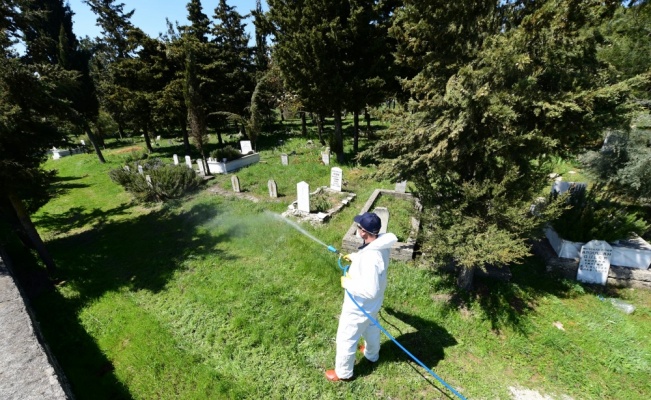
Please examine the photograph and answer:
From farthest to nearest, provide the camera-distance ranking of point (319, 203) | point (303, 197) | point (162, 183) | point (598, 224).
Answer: point (162, 183) → point (319, 203) → point (303, 197) → point (598, 224)

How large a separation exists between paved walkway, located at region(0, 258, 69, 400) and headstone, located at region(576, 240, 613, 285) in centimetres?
933

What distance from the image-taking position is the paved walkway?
3.20 meters

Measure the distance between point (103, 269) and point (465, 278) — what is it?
9.60m

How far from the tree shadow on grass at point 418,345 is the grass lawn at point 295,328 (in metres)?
0.02

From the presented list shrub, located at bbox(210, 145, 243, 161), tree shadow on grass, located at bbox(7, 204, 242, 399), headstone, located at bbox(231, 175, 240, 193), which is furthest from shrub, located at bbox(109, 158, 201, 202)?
shrub, located at bbox(210, 145, 243, 161)

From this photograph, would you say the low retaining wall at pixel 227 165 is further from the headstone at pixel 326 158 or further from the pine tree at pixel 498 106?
the pine tree at pixel 498 106

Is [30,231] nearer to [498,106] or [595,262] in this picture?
[498,106]

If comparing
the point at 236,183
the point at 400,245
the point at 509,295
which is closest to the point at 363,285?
the point at 400,245

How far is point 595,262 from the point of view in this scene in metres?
6.21

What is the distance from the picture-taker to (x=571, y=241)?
22.1 feet

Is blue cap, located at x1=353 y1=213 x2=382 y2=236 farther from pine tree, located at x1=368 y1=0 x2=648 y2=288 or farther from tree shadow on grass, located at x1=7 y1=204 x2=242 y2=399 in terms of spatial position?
tree shadow on grass, located at x1=7 y1=204 x2=242 y2=399

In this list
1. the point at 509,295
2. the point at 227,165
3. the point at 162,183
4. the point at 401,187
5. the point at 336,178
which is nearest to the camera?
the point at 509,295

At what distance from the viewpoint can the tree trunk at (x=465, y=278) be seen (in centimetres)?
598

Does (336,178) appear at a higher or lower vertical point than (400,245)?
higher
